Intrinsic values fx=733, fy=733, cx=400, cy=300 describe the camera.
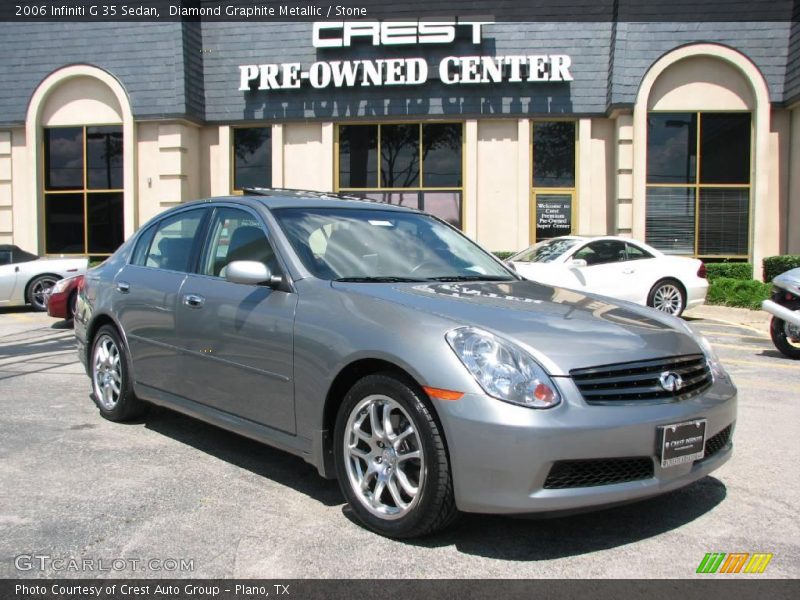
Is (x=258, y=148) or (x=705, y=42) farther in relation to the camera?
(x=258, y=148)

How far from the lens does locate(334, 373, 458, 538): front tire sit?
3.07m

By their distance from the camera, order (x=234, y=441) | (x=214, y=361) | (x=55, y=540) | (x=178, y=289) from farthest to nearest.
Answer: (x=234, y=441) < (x=178, y=289) < (x=214, y=361) < (x=55, y=540)

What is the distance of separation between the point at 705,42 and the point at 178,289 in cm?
1535

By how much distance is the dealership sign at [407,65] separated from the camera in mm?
16672

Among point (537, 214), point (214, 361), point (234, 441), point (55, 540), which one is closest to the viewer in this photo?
point (55, 540)

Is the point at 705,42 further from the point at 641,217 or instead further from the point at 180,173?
the point at 180,173

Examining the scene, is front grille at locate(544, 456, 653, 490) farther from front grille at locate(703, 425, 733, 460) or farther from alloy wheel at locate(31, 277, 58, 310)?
alloy wheel at locate(31, 277, 58, 310)

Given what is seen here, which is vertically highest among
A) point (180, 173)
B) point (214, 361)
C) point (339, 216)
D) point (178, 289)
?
point (180, 173)

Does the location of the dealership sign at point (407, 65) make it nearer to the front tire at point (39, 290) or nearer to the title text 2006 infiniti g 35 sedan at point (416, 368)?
the front tire at point (39, 290)

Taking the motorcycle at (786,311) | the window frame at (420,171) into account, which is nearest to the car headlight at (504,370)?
the motorcycle at (786,311)

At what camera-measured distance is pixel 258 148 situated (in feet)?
60.3

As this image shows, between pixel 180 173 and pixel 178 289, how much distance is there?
14.1 meters

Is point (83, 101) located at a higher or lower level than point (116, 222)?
higher

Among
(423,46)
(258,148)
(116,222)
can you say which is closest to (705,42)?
(423,46)
